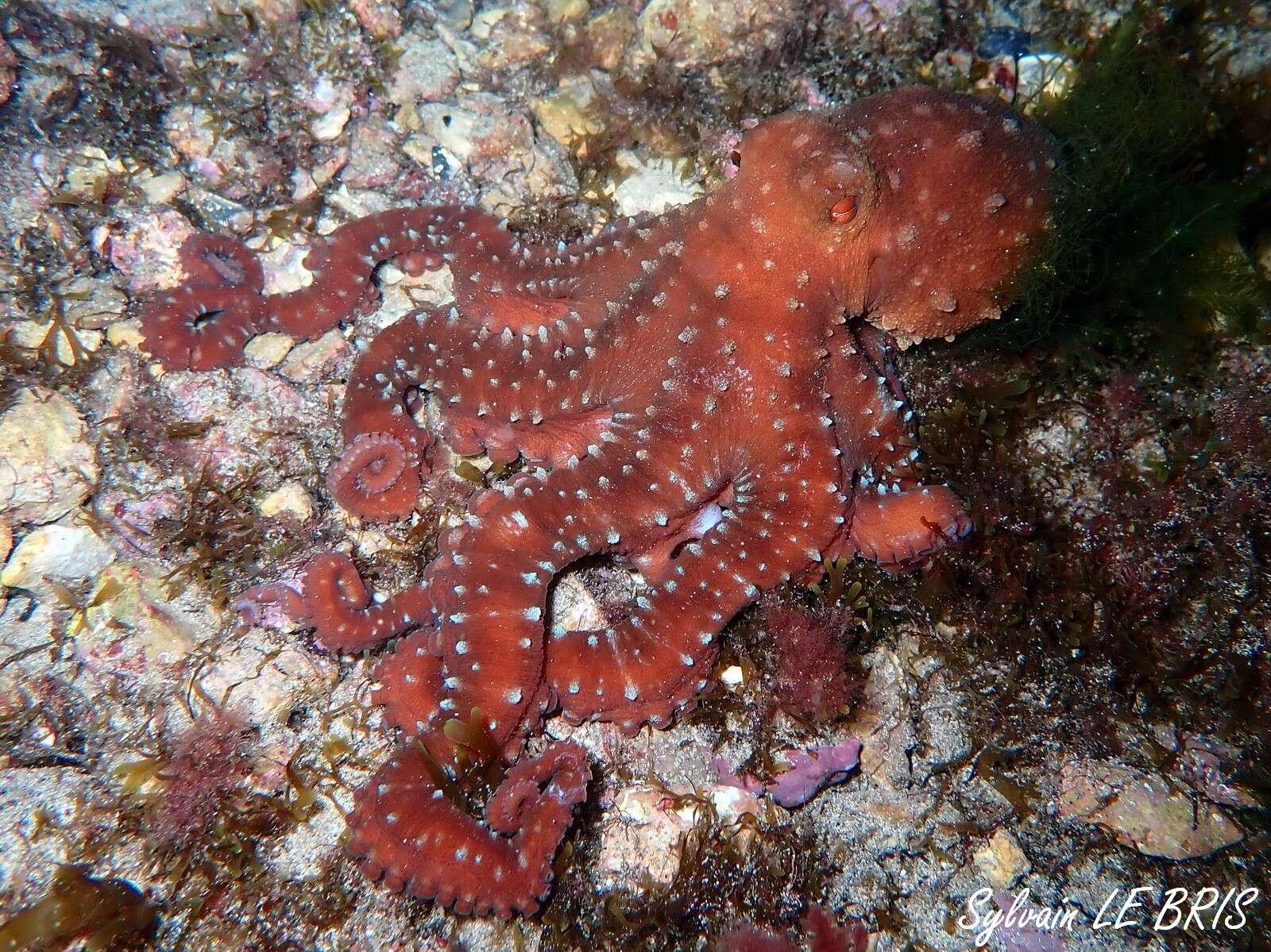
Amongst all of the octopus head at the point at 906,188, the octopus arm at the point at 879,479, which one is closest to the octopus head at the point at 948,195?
the octopus head at the point at 906,188

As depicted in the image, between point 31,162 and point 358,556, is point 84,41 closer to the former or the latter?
point 31,162

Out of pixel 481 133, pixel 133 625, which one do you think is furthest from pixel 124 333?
pixel 481 133

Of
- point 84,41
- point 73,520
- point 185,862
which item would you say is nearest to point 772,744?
point 185,862

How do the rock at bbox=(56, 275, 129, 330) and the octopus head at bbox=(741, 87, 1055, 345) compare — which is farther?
the rock at bbox=(56, 275, 129, 330)

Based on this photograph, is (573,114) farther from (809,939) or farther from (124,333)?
(809,939)

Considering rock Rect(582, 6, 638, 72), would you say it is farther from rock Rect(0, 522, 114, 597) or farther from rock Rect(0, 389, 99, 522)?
rock Rect(0, 522, 114, 597)

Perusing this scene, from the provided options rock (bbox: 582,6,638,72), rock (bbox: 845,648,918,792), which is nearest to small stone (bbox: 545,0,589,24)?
rock (bbox: 582,6,638,72)
